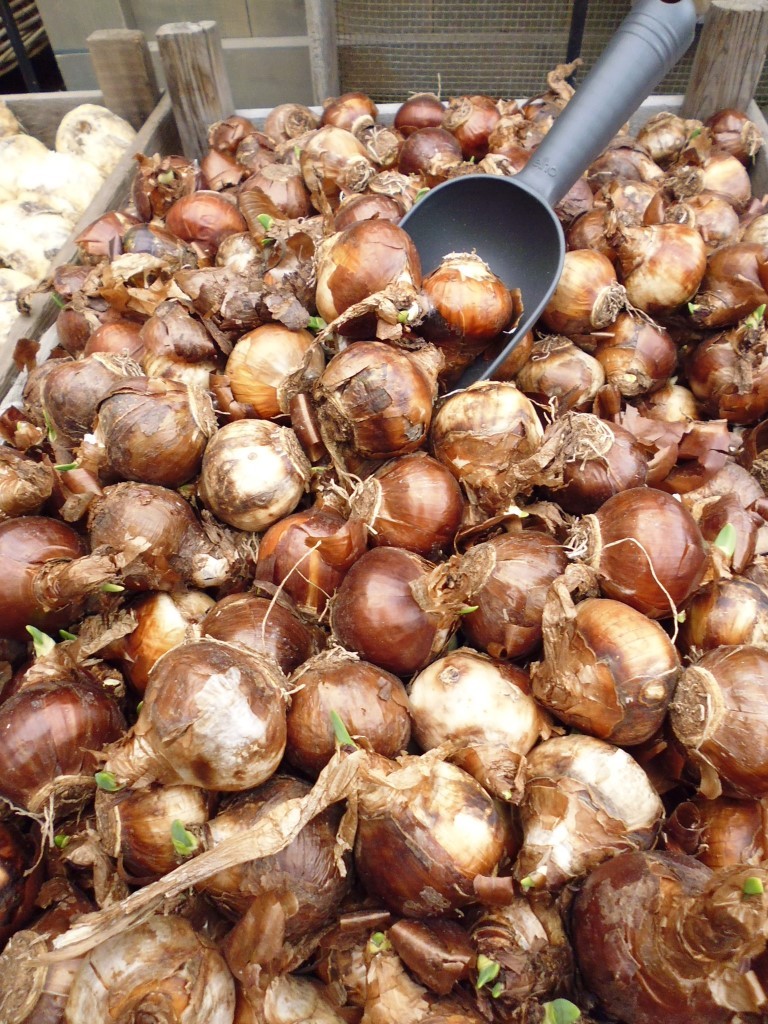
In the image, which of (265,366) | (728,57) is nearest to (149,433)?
(265,366)

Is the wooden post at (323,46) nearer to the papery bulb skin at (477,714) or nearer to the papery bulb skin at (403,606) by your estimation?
the papery bulb skin at (403,606)

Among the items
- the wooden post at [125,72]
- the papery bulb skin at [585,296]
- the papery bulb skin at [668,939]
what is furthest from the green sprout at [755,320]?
the wooden post at [125,72]

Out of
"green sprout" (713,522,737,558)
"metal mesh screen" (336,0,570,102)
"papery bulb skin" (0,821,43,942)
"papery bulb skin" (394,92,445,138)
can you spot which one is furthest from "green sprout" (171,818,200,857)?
"metal mesh screen" (336,0,570,102)

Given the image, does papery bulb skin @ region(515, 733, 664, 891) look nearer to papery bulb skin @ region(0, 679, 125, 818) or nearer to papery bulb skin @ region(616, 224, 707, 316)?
papery bulb skin @ region(0, 679, 125, 818)

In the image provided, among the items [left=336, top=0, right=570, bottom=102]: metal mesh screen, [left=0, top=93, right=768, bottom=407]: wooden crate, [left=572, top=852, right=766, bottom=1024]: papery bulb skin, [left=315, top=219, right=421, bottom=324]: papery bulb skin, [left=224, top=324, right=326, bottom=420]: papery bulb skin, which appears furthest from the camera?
[left=336, top=0, right=570, bottom=102]: metal mesh screen

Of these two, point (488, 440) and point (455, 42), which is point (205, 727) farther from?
point (455, 42)
